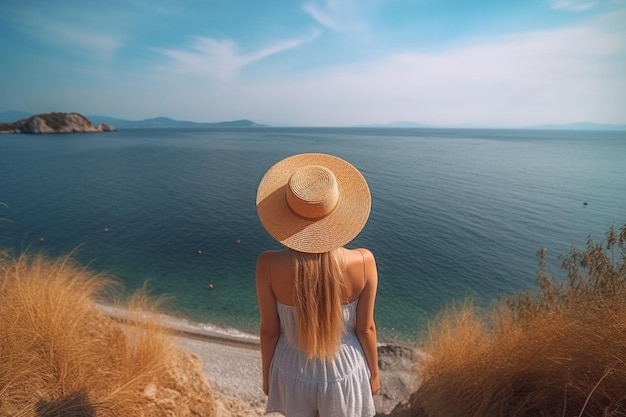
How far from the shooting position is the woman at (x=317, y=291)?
174 centimetres

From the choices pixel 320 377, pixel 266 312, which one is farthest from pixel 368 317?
pixel 266 312

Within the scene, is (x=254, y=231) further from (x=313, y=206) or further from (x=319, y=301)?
(x=313, y=206)

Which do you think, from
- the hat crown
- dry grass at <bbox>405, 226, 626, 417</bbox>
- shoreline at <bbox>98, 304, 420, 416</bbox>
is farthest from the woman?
shoreline at <bbox>98, 304, 420, 416</bbox>

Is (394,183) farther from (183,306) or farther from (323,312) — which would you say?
(323,312)

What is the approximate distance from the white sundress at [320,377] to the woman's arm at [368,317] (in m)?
0.05

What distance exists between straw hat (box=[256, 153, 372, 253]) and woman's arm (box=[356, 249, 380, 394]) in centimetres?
23

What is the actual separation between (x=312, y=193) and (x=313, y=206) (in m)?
0.07

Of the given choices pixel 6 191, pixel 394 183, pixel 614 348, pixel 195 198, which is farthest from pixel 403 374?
pixel 6 191

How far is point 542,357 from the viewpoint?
3.13 meters

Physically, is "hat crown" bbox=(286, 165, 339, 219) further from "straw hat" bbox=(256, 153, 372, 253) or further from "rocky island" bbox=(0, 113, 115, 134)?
"rocky island" bbox=(0, 113, 115, 134)

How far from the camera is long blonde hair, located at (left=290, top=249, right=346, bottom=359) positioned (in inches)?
68.8

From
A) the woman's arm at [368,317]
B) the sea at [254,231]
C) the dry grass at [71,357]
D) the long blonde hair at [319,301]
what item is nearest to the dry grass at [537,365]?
the woman's arm at [368,317]

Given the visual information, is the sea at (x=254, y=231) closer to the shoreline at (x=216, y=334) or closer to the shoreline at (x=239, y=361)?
the shoreline at (x=216, y=334)

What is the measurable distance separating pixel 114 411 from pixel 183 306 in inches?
446
